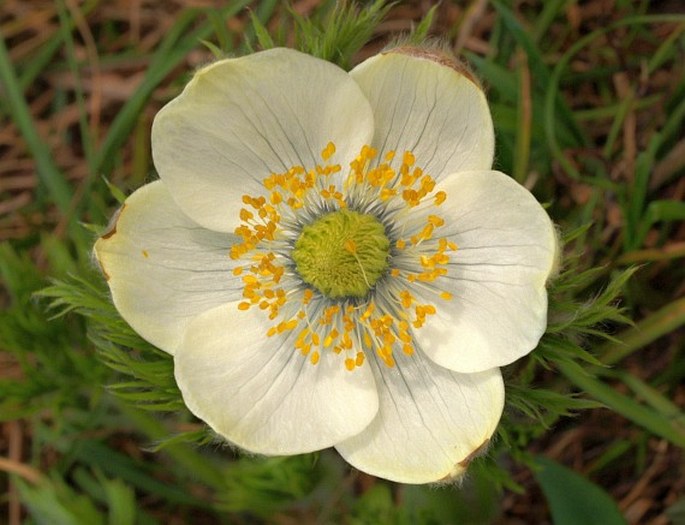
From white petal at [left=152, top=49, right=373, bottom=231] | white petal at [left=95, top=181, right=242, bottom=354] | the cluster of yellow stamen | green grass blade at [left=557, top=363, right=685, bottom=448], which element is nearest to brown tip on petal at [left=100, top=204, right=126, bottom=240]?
white petal at [left=95, top=181, right=242, bottom=354]

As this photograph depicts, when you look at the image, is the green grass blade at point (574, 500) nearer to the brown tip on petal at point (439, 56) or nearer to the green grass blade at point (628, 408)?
the green grass blade at point (628, 408)

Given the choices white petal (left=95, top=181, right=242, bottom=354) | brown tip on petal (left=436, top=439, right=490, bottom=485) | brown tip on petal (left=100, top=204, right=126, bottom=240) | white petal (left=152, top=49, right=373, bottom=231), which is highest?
white petal (left=152, top=49, right=373, bottom=231)

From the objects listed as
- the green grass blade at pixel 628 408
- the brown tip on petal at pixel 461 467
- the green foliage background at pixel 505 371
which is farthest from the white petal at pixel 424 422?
the green grass blade at pixel 628 408

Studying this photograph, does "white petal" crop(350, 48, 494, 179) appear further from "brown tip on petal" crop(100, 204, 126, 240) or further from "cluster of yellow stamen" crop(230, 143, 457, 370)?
"brown tip on petal" crop(100, 204, 126, 240)

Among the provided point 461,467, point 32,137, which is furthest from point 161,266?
point 32,137

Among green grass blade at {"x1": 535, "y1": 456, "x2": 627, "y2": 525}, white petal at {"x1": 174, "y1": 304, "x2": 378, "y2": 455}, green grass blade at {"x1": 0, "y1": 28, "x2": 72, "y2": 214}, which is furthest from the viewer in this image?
green grass blade at {"x1": 0, "y1": 28, "x2": 72, "y2": 214}

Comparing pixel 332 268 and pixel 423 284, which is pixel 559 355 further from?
pixel 332 268
